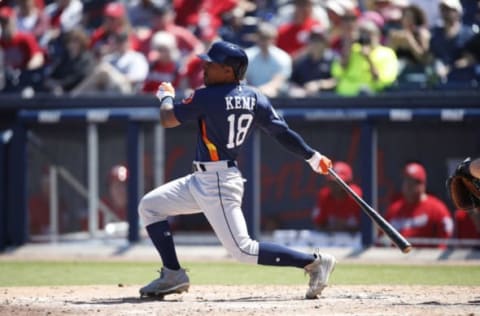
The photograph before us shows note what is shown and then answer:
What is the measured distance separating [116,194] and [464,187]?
17.7 feet

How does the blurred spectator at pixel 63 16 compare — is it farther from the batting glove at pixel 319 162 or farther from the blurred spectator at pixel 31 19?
the batting glove at pixel 319 162

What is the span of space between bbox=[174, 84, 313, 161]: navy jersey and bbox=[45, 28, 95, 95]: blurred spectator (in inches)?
222

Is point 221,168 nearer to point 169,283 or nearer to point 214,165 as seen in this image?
point 214,165

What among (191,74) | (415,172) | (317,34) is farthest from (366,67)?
(191,74)

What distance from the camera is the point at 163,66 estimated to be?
11.4 metres

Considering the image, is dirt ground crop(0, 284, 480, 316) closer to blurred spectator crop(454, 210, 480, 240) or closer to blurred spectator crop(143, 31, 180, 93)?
blurred spectator crop(454, 210, 480, 240)

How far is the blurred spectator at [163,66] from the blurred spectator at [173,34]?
1.24 ft

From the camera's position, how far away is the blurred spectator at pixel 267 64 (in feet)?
35.8

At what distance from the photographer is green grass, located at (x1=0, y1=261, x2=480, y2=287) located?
792 centimetres

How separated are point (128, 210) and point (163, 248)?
4.36 meters

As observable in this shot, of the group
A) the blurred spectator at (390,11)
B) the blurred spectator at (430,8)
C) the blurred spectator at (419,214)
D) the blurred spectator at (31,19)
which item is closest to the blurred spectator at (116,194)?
the blurred spectator at (31,19)

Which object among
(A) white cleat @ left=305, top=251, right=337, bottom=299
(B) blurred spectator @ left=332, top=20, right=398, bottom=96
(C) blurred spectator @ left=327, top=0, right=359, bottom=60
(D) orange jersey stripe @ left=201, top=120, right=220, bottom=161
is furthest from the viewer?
(C) blurred spectator @ left=327, top=0, right=359, bottom=60

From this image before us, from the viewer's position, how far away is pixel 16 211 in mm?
11094

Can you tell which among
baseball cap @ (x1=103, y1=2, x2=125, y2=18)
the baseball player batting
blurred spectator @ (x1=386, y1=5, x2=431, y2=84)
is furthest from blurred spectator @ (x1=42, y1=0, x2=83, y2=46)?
the baseball player batting
